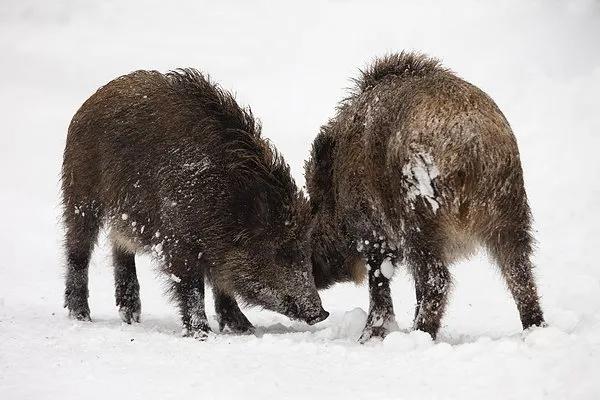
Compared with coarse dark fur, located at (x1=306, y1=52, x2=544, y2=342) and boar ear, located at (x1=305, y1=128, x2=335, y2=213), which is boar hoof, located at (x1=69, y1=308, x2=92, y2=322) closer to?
boar ear, located at (x1=305, y1=128, x2=335, y2=213)

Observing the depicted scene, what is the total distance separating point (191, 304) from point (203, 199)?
1.08 meters

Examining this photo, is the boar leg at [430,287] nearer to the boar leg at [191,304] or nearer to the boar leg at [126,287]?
the boar leg at [191,304]


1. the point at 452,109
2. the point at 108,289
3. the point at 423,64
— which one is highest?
the point at 423,64

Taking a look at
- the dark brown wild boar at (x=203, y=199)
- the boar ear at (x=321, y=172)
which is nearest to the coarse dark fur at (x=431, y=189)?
the boar ear at (x=321, y=172)

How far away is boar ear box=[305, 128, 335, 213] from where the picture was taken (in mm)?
8398

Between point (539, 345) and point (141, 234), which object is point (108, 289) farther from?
point (539, 345)

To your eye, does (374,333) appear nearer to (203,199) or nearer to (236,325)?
(236,325)

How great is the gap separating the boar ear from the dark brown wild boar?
17.3 inches

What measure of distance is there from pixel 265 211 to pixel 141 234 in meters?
1.42

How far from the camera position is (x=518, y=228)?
6.67 meters

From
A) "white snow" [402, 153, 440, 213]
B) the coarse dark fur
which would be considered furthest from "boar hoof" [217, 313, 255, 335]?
"white snow" [402, 153, 440, 213]


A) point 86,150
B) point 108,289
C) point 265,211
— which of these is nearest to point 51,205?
point 108,289

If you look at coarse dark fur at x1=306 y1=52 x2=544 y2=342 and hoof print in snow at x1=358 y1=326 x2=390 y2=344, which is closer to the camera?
coarse dark fur at x1=306 y1=52 x2=544 y2=342

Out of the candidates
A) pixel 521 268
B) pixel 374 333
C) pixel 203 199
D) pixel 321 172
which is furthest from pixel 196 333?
pixel 521 268
